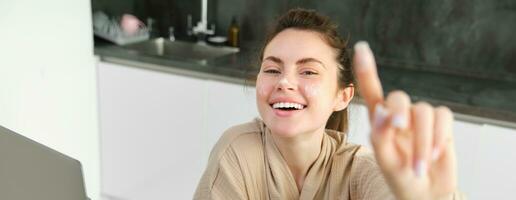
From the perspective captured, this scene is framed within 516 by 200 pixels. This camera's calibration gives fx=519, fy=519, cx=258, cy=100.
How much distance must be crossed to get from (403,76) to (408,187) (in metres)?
1.61

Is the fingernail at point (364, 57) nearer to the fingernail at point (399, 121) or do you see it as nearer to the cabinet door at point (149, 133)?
the fingernail at point (399, 121)

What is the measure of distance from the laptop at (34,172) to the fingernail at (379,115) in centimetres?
32

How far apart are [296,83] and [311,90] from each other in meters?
0.04

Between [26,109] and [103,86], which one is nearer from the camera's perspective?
[26,109]

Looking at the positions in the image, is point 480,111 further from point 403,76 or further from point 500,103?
point 403,76

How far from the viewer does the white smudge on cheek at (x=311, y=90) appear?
3.65 feet

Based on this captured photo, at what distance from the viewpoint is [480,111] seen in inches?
69.2

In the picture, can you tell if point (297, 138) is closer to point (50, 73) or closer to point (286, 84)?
point (286, 84)

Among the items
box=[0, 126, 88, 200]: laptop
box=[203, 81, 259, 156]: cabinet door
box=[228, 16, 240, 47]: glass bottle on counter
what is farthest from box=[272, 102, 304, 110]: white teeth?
box=[228, 16, 240, 47]: glass bottle on counter

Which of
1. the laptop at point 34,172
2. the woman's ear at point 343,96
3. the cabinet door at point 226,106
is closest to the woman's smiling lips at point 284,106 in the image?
the woman's ear at point 343,96

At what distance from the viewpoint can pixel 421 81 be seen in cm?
211

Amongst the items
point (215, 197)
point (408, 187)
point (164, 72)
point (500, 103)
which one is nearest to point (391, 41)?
point (500, 103)

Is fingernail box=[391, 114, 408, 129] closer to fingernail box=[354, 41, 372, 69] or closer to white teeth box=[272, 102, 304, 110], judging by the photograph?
fingernail box=[354, 41, 372, 69]

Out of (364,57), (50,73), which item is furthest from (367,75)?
(50,73)
